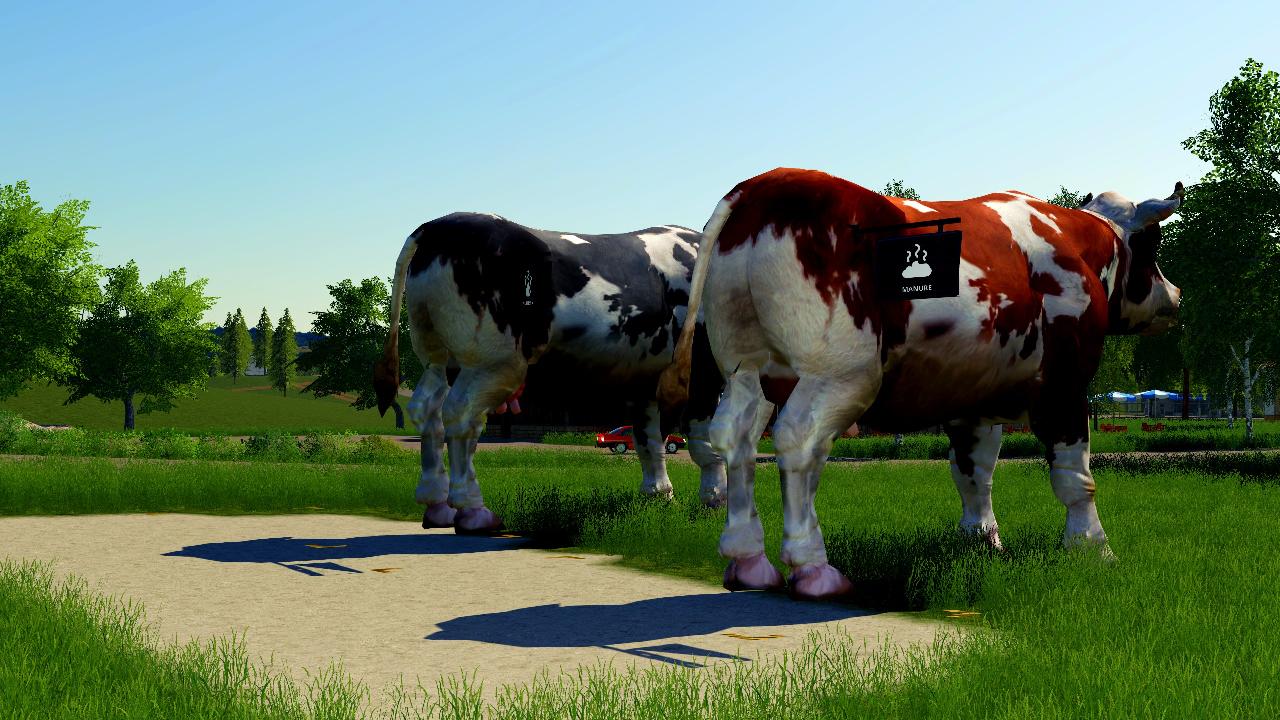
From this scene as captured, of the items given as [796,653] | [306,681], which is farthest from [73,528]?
[796,653]

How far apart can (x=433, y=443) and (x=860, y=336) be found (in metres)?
4.85

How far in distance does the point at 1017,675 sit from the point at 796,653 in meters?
1.00

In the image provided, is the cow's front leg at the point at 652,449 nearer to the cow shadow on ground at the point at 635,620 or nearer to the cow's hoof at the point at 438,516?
the cow's hoof at the point at 438,516

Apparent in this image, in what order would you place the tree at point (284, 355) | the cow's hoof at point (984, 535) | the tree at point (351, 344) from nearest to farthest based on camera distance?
1. the cow's hoof at point (984, 535)
2. the tree at point (351, 344)
3. the tree at point (284, 355)

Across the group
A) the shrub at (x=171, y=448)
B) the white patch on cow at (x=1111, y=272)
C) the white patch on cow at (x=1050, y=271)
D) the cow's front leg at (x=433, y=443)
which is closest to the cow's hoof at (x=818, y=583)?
the white patch on cow at (x=1050, y=271)

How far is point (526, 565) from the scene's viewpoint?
7883 mm

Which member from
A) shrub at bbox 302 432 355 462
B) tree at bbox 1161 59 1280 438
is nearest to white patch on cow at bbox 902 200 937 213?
tree at bbox 1161 59 1280 438

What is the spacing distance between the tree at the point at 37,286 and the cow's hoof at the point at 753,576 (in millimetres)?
39077

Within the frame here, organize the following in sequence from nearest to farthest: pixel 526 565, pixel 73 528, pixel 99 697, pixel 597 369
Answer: pixel 99 697
pixel 526 565
pixel 597 369
pixel 73 528

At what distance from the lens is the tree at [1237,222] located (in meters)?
18.9

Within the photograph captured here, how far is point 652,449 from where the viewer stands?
1018cm

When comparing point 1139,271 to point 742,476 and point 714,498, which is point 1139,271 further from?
point 714,498

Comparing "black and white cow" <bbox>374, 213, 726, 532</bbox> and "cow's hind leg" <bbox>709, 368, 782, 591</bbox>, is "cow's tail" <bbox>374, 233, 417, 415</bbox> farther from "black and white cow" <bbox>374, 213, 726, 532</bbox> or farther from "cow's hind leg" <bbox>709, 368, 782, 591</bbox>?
"cow's hind leg" <bbox>709, 368, 782, 591</bbox>

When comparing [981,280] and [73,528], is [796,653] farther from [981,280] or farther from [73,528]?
[73,528]
